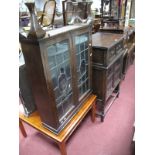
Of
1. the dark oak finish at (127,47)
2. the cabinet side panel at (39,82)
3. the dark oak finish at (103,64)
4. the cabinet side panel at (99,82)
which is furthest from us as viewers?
the dark oak finish at (127,47)

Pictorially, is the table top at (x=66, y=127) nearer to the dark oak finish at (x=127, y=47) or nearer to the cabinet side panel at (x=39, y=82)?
Result: the cabinet side panel at (x=39, y=82)

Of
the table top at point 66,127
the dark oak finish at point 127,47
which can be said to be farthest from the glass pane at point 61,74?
the dark oak finish at point 127,47

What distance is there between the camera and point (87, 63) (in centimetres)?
148

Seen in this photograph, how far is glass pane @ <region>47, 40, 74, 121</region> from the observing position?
1.03m

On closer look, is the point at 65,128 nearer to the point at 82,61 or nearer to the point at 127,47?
the point at 82,61

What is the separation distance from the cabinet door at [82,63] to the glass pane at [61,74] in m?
0.14

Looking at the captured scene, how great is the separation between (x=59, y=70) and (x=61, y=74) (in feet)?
0.15

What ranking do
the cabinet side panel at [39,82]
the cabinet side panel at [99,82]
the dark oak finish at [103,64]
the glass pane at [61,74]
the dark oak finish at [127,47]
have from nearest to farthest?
the cabinet side panel at [39,82]
the glass pane at [61,74]
the dark oak finish at [103,64]
the cabinet side panel at [99,82]
the dark oak finish at [127,47]

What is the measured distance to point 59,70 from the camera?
1120 millimetres

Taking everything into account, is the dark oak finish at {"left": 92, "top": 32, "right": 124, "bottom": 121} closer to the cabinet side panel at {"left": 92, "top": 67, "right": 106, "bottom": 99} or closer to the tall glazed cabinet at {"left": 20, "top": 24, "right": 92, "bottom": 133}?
the cabinet side panel at {"left": 92, "top": 67, "right": 106, "bottom": 99}

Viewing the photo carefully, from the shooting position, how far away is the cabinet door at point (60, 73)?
1.00 meters

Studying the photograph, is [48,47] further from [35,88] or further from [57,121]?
[57,121]

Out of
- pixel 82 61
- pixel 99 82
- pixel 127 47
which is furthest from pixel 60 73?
pixel 127 47

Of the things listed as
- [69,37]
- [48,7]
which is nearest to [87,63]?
[69,37]
